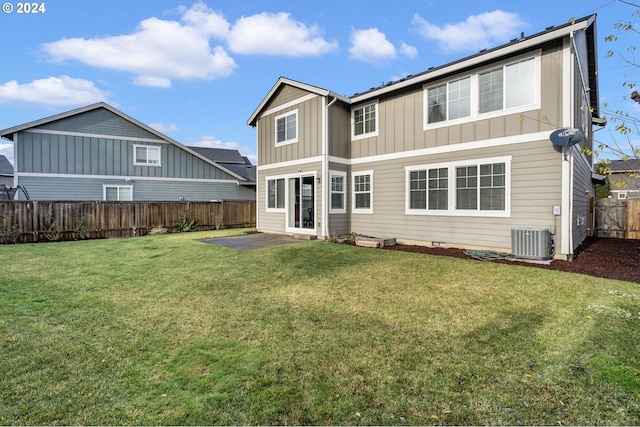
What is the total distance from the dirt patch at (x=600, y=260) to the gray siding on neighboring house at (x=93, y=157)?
1428cm

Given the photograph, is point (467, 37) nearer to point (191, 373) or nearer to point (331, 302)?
point (331, 302)

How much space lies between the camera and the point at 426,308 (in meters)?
4.25

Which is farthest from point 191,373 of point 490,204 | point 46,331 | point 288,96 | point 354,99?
point 288,96

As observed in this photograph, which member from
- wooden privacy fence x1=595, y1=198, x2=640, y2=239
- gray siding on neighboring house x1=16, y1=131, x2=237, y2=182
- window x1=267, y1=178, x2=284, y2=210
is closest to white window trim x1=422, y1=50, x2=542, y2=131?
window x1=267, y1=178, x2=284, y2=210

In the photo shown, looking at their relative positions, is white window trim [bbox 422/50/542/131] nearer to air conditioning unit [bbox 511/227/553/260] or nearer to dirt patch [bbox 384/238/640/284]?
air conditioning unit [bbox 511/227/553/260]

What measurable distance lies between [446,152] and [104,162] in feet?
54.6

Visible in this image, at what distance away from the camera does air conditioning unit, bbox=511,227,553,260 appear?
704 cm

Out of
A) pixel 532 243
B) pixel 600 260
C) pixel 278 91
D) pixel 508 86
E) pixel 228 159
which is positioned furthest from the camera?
pixel 228 159

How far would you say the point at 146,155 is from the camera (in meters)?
17.7

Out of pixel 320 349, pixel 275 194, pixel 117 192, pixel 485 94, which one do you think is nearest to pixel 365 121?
pixel 485 94

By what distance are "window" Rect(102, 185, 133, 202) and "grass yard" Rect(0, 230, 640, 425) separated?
11857 mm

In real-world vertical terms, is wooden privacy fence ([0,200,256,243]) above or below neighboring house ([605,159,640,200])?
below

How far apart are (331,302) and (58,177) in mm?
17078

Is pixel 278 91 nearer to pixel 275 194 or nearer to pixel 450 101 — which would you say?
pixel 275 194
